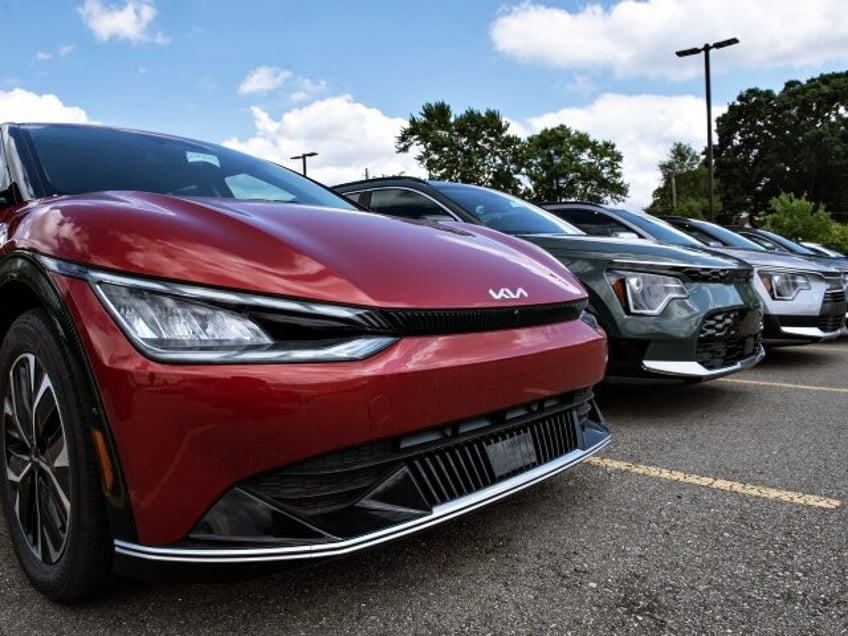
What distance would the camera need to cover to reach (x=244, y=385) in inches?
57.7

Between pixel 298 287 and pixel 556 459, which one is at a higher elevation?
pixel 298 287

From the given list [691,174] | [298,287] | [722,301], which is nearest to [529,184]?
[722,301]

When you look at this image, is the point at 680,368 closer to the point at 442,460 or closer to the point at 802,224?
the point at 442,460

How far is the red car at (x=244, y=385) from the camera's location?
4.88 ft

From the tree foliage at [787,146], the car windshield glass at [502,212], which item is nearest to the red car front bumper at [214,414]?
the car windshield glass at [502,212]

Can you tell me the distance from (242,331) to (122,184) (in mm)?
1117

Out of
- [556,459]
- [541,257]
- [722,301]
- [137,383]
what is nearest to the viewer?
[137,383]

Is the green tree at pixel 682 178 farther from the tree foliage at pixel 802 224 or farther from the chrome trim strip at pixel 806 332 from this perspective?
the chrome trim strip at pixel 806 332

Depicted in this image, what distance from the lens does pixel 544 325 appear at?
6.99ft

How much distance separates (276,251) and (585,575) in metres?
1.25

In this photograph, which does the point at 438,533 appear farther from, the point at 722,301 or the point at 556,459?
the point at 722,301

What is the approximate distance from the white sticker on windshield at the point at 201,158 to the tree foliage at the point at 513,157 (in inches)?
1290

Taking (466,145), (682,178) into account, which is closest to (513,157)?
(466,145)

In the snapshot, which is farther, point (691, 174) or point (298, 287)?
point (691, 174)
